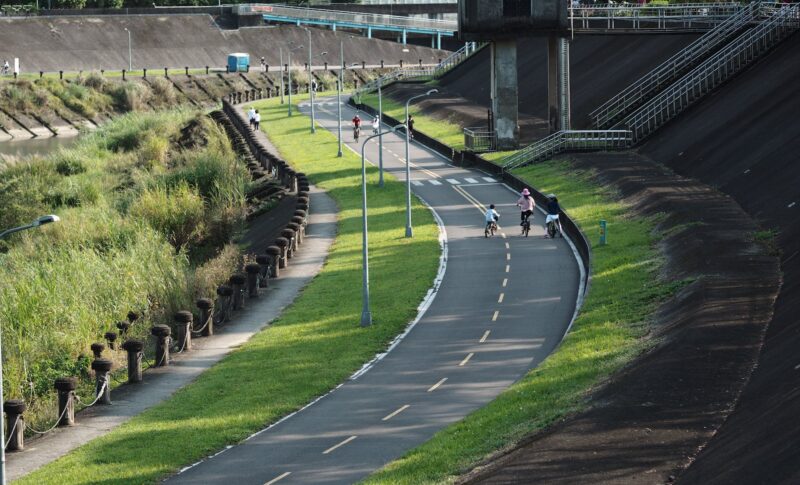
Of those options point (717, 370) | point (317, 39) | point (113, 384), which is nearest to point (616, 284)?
point (717, 370)

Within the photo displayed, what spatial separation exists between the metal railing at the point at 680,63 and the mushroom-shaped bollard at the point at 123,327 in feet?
131

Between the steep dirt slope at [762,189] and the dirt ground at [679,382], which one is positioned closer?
the steep dirt slope at [762,189]

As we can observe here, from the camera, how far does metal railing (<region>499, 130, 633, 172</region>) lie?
75.1 meters

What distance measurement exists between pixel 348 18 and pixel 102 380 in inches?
5328

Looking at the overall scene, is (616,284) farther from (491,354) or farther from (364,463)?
(364,463)

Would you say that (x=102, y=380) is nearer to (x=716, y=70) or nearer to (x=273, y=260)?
(x=273, y=260)

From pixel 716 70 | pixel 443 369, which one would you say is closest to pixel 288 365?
pixel 443 369

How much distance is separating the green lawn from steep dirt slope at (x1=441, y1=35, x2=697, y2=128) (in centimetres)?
507

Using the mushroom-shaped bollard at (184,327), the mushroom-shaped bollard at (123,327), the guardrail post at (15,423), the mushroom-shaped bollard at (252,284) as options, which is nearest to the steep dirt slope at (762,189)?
the guardrail post at (15,423)

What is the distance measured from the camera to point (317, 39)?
6506 inches

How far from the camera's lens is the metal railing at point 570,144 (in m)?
75.1

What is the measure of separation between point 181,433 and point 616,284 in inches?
667

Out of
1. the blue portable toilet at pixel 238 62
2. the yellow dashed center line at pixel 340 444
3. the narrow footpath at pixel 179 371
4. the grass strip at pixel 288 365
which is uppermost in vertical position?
the blue portable toilet at pixel 238 62

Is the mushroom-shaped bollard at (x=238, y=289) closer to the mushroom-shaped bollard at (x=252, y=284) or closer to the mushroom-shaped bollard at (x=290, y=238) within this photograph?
the mushroom-shaped bollard at (x=252, y=284)
